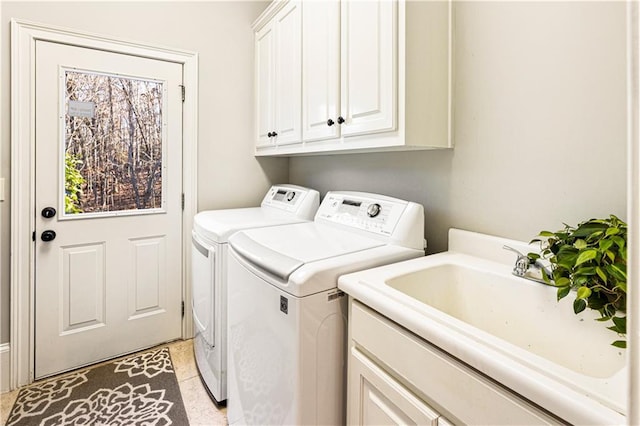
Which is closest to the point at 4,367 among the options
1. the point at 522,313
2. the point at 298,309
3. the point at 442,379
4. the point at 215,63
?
the point at 298,309

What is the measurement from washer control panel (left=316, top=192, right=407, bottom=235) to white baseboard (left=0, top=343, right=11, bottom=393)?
1.91 m

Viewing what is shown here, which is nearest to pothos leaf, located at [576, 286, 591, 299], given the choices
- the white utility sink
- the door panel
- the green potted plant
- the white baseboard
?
the green potted plant

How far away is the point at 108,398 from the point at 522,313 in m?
2.02

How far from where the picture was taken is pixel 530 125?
1.19m

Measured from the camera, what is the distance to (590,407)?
508 millimetres

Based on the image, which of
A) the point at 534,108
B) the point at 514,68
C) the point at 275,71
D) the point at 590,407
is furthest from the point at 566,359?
the point at 275,71

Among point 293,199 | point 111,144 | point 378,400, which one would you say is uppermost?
point 111,144

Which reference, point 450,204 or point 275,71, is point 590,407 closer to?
point 450,204

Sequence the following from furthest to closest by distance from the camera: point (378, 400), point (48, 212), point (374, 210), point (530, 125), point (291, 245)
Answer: point (48, 212) → point (374, 210) → point (291, 245) → point (530, 125) → point (378, 400)

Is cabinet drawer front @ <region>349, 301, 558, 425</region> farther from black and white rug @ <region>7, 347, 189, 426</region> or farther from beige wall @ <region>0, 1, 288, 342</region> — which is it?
beige wall @ <region>0, 1, 288, 342</region>

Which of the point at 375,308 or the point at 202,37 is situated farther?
the point at 202,37

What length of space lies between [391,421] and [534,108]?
1143 mm

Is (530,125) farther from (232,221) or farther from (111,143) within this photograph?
(111,143)

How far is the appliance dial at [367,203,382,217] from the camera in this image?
1500mm
